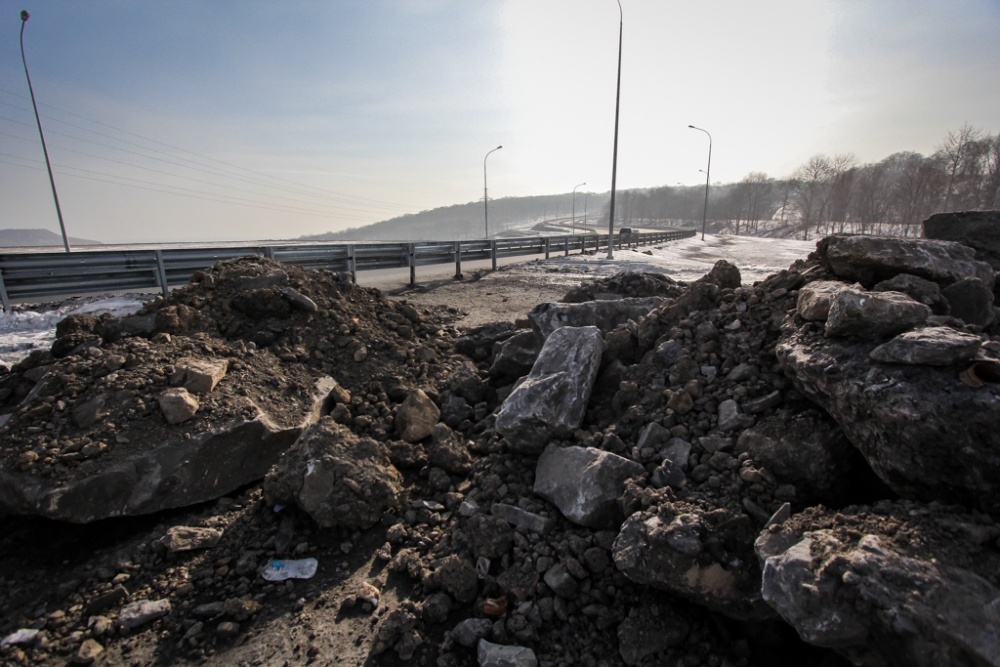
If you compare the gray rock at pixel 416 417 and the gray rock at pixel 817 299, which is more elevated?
the gray rock at pixel 817 299

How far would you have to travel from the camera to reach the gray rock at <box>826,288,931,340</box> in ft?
7.56

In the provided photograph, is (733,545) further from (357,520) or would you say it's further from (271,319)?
(271,319)

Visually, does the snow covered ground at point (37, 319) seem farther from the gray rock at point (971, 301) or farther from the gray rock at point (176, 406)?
the gray rock at point (971, 301)

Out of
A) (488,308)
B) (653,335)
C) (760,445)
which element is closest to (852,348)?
(760,445)

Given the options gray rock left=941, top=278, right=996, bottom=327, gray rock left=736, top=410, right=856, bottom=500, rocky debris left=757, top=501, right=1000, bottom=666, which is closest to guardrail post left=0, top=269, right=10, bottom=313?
gray rock left=736, top=410, right=856, bottom=500

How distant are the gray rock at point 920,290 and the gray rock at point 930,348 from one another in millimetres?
852

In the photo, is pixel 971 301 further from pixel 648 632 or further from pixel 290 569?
pixel 290 569

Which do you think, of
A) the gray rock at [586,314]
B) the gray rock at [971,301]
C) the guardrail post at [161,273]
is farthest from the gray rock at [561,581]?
the guardrail post at [161,273]

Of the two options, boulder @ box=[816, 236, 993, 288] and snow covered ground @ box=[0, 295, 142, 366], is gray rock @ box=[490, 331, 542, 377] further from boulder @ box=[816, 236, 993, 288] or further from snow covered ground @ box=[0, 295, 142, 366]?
snow covered ground @ box=[0, 295, 142, 366]

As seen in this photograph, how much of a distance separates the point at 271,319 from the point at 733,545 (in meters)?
4.49

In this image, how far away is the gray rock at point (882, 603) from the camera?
1.39m

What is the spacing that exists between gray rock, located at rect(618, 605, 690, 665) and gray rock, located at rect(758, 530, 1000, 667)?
0.53 m

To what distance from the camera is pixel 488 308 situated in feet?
28.4

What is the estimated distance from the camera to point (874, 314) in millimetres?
2340
